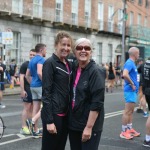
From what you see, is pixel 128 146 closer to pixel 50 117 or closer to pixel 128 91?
pixel 128 91

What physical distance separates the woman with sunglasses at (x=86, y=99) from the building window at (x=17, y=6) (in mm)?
23976

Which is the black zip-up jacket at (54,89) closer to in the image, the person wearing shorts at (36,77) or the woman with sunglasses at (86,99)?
the woman with sunglasses at (86,99)

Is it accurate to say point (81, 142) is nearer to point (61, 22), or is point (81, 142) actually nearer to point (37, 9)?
point (37, 9)

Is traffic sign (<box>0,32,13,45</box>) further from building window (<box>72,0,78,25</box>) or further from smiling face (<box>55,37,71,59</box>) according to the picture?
smiling face (<box>55,37,71,59</box>)

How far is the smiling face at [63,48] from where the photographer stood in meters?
4.50

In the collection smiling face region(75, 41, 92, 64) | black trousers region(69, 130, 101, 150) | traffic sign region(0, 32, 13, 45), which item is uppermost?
traffic sign region(0, 32, 13, 45)

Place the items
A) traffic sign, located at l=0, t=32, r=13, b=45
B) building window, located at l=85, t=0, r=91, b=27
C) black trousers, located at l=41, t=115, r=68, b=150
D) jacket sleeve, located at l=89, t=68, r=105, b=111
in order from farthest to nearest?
building window, located at l=85, t=0, r=91, b=27 < traffic sign, located at l=0, t=32, r=13, b=45 < black trousers, located at l=41, t=115, r=68, b=150 < jacket sleeve, located at l=89, t=68, r=105, b=111

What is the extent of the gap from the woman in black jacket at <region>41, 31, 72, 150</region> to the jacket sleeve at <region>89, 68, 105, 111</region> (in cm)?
36

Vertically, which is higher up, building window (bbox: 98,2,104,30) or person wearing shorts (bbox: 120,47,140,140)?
building window (bbox: 98,2,104,30)

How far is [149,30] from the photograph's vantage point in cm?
5012

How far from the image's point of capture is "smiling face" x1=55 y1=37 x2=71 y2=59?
4500mm

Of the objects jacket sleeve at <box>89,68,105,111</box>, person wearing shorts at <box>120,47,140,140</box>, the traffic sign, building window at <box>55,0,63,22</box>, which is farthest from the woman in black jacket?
building window at <box>55,0,63,22</box>

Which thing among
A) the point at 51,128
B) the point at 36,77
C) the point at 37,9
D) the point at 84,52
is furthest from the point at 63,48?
the point at 37,9

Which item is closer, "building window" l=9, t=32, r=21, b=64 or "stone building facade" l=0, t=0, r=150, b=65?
"stone building facade" l=0, t=0, r=150, b=65
